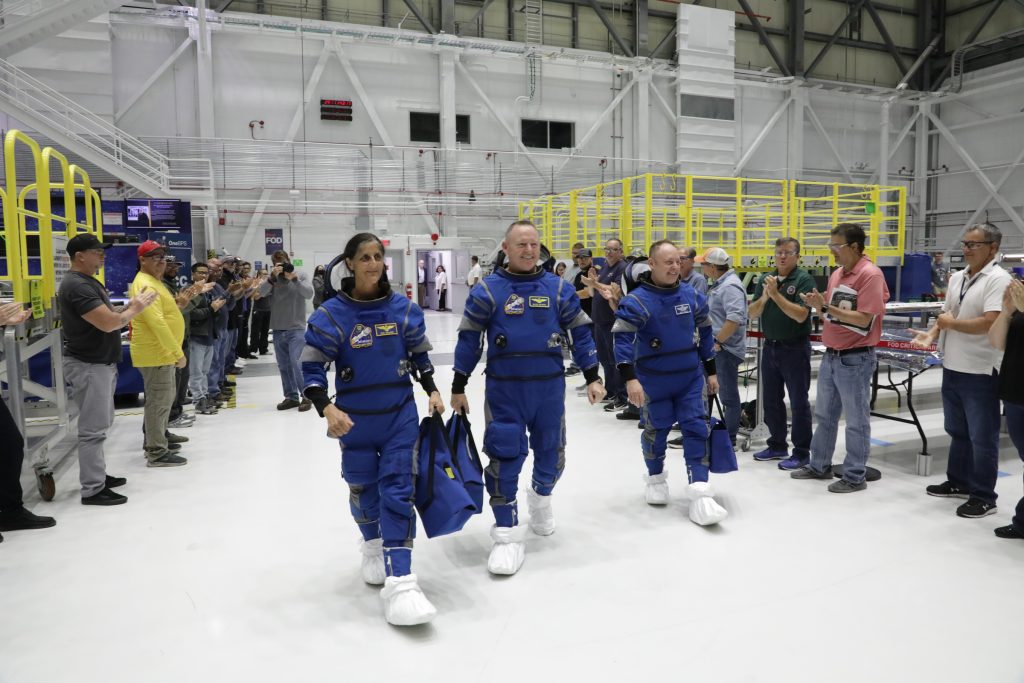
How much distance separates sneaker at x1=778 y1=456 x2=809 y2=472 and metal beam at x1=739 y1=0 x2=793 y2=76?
19.0 meters

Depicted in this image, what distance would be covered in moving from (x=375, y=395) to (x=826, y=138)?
74.5ft

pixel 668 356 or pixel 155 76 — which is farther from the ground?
pixel 155 76

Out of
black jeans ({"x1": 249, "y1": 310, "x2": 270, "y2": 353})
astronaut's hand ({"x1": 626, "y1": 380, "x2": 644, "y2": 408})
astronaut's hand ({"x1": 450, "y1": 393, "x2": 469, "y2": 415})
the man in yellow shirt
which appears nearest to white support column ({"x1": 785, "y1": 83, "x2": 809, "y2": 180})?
black jeans ({"x1": 249, "y1": 310, "x2": 270, "y2": 353})

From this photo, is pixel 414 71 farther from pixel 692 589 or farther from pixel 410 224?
pixel 692 589

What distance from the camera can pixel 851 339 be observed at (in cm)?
481

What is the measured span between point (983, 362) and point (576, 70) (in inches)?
677

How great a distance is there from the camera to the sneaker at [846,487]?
500cm

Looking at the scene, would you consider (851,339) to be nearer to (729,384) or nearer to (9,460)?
(729,384)

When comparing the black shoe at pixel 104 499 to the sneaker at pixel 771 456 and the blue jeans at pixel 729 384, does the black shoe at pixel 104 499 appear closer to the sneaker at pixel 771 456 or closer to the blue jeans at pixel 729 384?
the blue jeans at pixel 729 384

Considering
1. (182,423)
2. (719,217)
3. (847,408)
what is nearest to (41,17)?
(182,423)

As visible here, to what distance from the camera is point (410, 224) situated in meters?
18.3

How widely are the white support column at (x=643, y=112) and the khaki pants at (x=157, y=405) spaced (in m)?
16.4

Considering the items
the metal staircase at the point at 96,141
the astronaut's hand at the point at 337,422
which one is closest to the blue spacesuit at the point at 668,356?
the astronaut's hand at the point at 337,422

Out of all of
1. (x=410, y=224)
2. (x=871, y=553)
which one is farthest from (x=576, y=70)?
(x=871, y=553)
